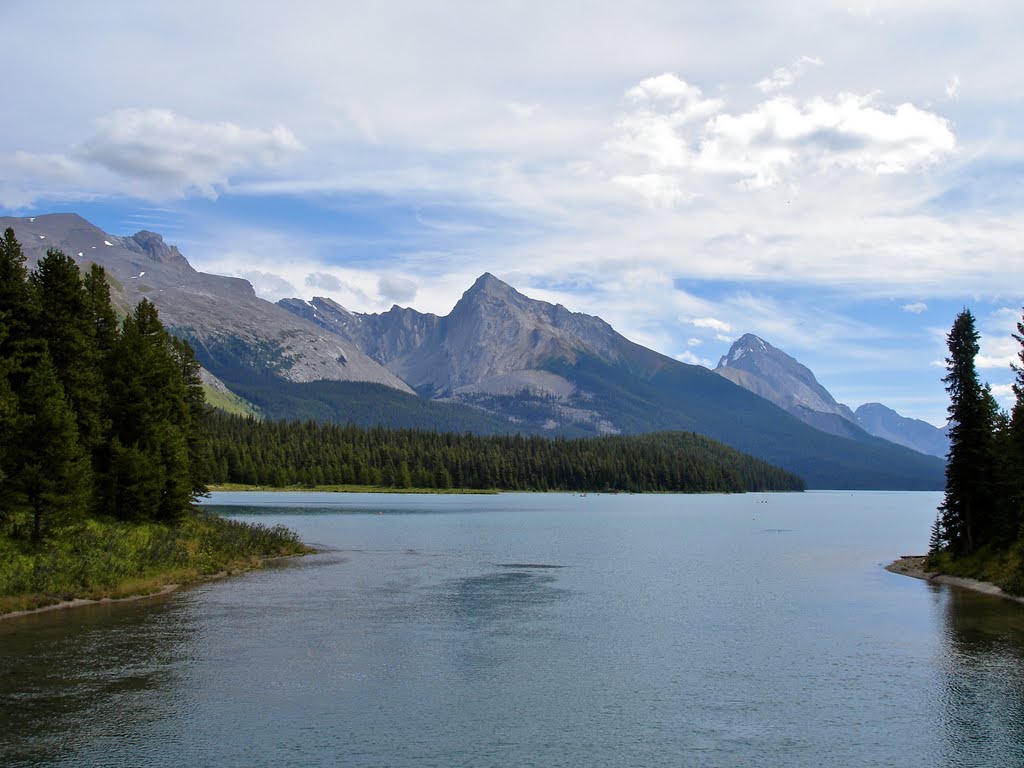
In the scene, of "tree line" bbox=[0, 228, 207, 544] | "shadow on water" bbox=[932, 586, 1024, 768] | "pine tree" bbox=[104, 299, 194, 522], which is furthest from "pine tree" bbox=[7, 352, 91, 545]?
"shadow on water" bbox=[932, 586, 1024, 768]

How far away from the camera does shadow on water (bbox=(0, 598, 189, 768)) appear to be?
2773 cm

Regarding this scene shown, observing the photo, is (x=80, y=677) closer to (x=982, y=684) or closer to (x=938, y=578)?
(x=982, y=684)

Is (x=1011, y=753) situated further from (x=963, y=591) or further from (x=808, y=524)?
(x=808, y=524)

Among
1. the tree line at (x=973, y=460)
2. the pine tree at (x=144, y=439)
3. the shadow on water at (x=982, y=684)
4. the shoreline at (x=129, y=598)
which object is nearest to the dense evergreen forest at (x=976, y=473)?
the tree line at (x=973, y=460)

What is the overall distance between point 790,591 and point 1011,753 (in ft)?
133

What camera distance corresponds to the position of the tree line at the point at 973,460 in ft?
239

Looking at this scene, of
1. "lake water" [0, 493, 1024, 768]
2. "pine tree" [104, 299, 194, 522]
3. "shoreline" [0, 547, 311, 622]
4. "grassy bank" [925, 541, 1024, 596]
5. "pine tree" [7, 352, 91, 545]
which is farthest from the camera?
"pine tree" [104, 299, 194, 522]

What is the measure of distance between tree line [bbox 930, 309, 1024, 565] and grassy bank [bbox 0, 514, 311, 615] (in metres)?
62.6

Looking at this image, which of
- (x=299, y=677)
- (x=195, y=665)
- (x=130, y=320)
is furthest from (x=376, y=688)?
(x=130, y=320)

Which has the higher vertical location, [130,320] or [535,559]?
[130,320]

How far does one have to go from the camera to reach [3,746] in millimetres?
26578

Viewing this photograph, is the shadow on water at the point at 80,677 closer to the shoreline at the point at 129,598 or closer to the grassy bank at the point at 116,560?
the shoreline at the point at 129,598

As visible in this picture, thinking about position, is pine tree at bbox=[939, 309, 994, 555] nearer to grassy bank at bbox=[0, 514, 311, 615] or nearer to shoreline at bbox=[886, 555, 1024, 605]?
shoreline at bbox=[886, 555, 1024, 605]

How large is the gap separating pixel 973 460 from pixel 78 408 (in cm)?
7568
